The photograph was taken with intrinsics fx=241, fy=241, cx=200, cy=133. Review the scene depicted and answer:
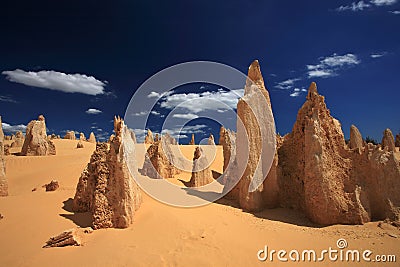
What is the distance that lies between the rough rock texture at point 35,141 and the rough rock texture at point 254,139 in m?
14.3

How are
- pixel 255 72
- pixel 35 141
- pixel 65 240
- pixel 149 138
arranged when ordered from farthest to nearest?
pixel 149 138 → pixel 35 141 → pixel 255 72 → pixel 65 240

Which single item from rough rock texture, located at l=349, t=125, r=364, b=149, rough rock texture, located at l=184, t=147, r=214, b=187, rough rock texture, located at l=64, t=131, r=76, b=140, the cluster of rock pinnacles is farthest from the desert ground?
rough rock texture, located at l=64, t=131, r=76, b=140

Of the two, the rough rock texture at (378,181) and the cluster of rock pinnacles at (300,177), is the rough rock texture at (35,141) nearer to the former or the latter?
the cluster of rock pinnacles at (300,177)

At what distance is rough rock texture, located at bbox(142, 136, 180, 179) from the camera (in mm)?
11758

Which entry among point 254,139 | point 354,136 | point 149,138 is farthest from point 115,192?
point 149,138

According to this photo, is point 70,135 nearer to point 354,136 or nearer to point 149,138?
point 149,138

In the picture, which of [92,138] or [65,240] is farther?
[92,138]

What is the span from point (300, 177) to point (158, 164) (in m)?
7.12

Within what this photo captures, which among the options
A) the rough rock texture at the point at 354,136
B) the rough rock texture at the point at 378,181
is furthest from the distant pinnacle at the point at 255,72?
the rough rock texture at the point at 354,136

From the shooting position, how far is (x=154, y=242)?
4.50m

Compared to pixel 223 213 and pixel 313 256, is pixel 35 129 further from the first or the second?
pixel 313 256

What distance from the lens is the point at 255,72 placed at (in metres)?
7.79

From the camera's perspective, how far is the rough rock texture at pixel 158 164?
11.8m

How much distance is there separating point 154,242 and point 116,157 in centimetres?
192
